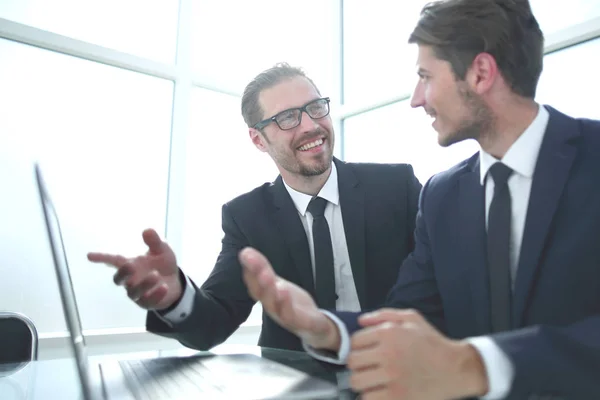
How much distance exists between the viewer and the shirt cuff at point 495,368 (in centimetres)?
63

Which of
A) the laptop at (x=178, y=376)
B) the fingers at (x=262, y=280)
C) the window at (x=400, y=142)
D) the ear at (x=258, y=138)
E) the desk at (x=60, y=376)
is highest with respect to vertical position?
the window at (x=400, y=142)

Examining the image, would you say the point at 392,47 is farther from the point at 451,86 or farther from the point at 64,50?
the point at 451,86

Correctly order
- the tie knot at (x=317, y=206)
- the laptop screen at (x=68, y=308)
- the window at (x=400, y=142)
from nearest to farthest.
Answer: the laptop screen at (x=68, y=308) → the tie knot at (x=317, y=206) → the window at (x=400, y=142)

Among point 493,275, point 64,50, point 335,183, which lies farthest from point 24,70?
point 493,275

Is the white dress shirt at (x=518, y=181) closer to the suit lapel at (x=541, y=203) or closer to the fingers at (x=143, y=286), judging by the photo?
the suit lapel at (x=541, y=203)

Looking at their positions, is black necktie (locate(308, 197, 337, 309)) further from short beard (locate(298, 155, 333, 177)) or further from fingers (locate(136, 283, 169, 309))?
fingers (locate(136, 283, 169, 309))

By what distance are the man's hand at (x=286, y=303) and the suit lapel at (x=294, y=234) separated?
68 cm

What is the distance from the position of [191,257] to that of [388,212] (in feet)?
6.71

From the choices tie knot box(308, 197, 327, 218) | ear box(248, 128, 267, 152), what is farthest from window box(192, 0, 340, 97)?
tie knot box(308, 197, 327, 218)

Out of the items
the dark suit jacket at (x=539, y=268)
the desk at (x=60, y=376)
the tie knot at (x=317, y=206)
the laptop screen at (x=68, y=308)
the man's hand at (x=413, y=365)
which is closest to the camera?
the laptop screen at (x=68, y=308)

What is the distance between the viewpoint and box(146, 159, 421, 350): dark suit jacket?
1.67 m

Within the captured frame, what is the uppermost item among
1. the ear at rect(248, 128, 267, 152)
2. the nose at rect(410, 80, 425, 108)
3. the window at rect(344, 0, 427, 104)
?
the window at rect(344, 0, 427, 104)

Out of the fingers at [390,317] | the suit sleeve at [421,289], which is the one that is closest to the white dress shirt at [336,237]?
the suit sleeve at [421,289]

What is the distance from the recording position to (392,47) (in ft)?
12.8
